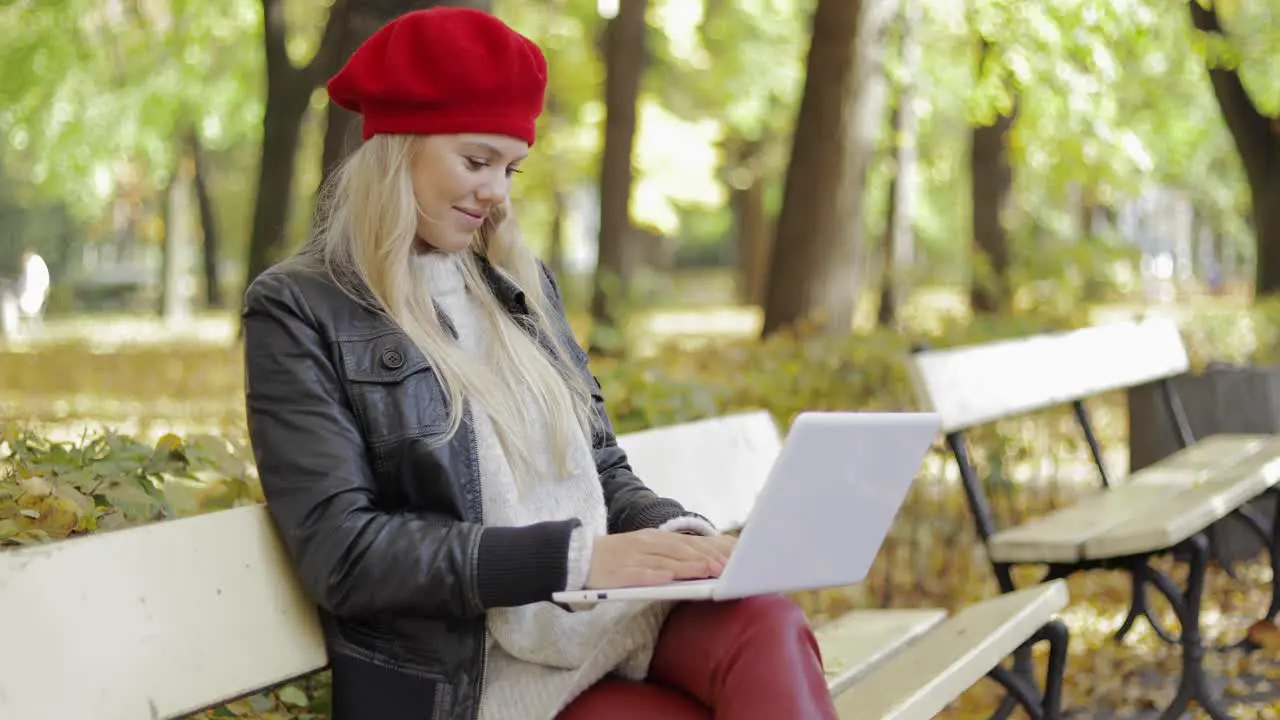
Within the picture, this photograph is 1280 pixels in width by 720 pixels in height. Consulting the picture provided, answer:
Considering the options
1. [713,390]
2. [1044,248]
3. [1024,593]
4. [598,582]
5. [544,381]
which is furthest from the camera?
[1044,248]

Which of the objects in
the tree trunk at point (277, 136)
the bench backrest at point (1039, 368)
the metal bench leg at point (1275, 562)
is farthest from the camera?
the tree trunk at point (277, 136)

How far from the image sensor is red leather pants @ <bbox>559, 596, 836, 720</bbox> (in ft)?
8.39

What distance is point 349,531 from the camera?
2607mm

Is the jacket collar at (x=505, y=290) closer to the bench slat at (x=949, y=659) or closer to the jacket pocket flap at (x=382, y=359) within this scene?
the jacket pocket flap at (x=382, y=359)

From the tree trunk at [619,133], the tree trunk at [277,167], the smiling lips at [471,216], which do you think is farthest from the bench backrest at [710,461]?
the tree trunk at [619,133]

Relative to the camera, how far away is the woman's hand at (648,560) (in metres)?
2.63

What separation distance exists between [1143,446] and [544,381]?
17.7 feet

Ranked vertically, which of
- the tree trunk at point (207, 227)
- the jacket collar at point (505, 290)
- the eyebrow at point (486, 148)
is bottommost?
the tree trunk at point (207, 227)

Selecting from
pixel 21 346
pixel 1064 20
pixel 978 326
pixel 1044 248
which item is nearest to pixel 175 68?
pixel 21 346

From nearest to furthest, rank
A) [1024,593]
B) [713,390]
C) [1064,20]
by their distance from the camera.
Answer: [1024,593]
[713,390]
[1064,20]

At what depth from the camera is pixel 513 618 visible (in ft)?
9.02

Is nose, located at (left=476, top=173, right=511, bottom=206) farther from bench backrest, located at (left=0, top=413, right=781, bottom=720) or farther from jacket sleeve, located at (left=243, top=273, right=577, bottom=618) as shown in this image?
bench backrest, located at (left=0, top=413, right=781, bottom=720)

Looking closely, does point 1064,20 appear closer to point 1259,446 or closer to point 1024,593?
point 1259,446

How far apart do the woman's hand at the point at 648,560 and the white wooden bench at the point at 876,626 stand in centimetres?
62
